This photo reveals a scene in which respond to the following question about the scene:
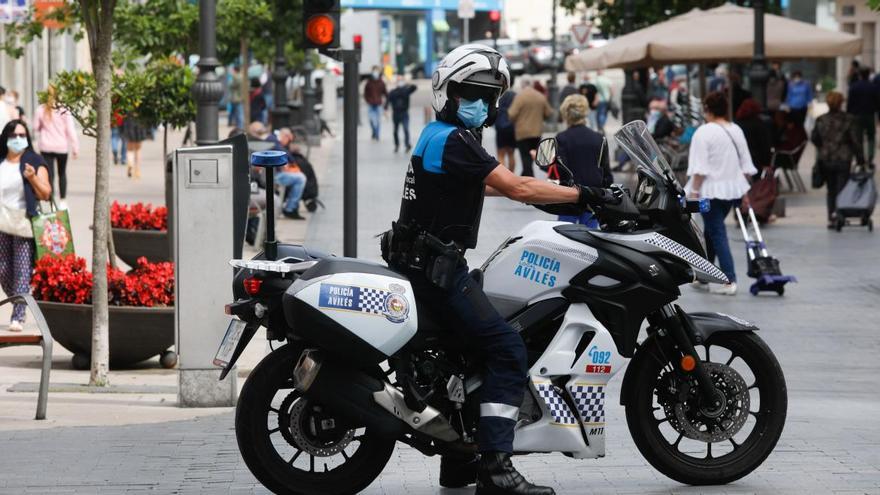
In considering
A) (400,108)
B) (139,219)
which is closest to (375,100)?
(400,108)

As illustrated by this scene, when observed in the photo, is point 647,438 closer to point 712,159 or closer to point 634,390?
point 634,390

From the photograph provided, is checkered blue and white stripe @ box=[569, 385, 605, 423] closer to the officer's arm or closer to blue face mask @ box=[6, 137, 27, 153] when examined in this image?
the officer's arm

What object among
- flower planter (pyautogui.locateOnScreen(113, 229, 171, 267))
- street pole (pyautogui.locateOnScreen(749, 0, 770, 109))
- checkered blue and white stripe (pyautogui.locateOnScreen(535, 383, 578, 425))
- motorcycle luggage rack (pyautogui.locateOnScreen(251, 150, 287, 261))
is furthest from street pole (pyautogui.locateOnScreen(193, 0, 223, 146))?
street pole (pyautogui.locateOnScreen(749, 0, 770, 109))

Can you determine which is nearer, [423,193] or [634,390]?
[423,193]

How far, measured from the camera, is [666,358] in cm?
644

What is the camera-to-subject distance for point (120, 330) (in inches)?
410

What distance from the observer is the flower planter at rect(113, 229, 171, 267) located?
1456cm

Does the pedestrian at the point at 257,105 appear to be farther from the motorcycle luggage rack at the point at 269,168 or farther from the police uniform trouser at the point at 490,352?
the police uniform trouser at the point at 490,352

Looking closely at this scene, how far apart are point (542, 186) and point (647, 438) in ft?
3.79

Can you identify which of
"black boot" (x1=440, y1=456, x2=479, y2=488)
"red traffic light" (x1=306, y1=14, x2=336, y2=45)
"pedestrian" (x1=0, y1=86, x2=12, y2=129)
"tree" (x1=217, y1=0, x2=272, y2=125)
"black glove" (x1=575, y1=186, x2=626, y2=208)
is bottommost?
"black boot" (x1=440, y1=456, x2=479, y2=488)

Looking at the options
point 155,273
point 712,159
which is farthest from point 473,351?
point 712,159

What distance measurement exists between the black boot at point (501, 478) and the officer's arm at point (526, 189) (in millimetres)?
940

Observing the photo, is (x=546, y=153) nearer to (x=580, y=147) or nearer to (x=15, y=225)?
(x=15, y=225)

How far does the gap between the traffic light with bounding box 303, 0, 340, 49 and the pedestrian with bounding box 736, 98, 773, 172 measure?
8919 millimetres
